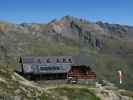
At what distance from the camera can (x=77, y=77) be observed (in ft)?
338

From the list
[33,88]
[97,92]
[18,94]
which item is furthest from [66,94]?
[18,94]

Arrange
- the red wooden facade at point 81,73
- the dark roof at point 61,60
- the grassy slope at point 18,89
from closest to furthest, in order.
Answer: the grassy slope at point 18,89, the dark roof at point 61,60, the red wooden facade at point 81,73

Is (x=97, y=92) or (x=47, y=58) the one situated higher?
(x=47, y=58)

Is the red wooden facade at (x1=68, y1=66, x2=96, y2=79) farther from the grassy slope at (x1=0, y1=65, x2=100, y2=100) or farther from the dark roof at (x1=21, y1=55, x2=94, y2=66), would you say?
the grassy slope at (x1=0, y1=65, x2=100, y2=100)

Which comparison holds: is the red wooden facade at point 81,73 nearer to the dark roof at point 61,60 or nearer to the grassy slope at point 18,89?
the dark roof at point 61,60

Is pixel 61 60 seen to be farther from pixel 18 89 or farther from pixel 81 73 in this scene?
pixel 18 89

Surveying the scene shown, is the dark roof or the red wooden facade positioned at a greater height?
the dark roof

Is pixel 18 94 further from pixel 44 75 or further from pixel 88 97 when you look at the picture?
pixel 44 75

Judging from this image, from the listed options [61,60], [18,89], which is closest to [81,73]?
[61,60]

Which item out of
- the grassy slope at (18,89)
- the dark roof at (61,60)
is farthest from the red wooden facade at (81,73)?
the grassy slope at (18,89)

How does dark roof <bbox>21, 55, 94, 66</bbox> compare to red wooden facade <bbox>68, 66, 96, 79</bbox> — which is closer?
dark roof <bbox>21, 55, 94, 66</bbox>

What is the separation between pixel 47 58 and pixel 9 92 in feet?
154

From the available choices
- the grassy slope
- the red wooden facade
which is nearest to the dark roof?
the red wooden facade

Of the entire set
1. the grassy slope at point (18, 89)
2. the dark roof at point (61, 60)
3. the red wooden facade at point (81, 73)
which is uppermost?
the dark roof at point (61, 60)
